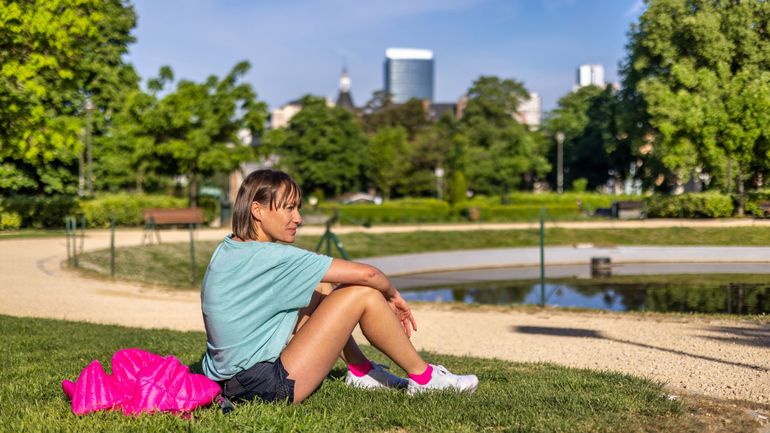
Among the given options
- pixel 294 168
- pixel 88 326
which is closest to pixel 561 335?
pixel 88 326

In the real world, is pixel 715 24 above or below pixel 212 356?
above

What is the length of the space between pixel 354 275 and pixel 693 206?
917 cm

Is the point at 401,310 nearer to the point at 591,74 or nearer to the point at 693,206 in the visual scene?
the point at 693,206

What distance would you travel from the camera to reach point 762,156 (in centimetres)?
1052

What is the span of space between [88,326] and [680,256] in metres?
10.1

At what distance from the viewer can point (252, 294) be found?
3645mm

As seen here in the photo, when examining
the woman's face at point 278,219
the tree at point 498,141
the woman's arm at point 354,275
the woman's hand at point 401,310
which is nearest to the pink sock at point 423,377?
the woman's hand at point 401,310

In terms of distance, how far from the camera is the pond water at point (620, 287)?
10883mm

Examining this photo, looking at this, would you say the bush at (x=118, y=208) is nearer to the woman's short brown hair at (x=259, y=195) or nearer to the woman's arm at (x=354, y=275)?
the woman's short brown hair at (x=259, y=195)

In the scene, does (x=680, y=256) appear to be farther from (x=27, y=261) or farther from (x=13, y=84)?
(x=27, y=261)

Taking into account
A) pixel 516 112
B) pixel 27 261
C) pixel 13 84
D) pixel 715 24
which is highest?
pixel 516 112

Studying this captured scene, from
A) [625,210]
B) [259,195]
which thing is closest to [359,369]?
[259,195]

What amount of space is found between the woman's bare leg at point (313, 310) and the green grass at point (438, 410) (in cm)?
18

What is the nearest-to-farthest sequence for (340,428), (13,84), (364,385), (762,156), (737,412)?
(340,428)
(737,412)
(364,385)
(13,84)
(762,156)
